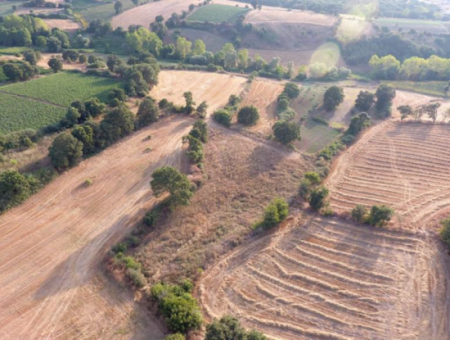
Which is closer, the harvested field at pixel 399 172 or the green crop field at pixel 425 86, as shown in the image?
the harvested field at pixel 399 172

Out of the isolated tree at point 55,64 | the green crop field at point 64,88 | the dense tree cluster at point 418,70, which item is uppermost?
the dense tree cluster at point 418,70

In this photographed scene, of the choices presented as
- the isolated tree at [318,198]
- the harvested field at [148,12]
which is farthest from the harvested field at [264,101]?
the harvested field at [148,12]

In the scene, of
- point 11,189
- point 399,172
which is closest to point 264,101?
point 399,172

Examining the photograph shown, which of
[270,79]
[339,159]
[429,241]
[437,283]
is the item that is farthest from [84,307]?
[270,79]

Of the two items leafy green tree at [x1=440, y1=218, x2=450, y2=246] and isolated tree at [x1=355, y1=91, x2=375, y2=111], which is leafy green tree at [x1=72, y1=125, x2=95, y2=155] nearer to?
leafy green tree at [x1=440, y1=218, x2=450, y2=246]

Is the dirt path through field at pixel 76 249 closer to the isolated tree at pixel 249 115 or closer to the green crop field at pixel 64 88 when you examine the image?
the isolated tree at pixel 249 115

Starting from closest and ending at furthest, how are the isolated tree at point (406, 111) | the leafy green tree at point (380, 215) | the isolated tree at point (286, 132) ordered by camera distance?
the leafy green tree at point (380, 215)
the isolated tree at point (286, 132)
the isolated tree at point (406, 111)

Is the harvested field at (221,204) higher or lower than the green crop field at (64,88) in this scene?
lower

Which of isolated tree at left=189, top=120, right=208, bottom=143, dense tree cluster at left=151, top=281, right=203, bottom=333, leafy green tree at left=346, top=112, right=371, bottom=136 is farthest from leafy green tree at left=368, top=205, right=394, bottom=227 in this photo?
isolated tree at left=189, top=120, right=208, bottom=143
